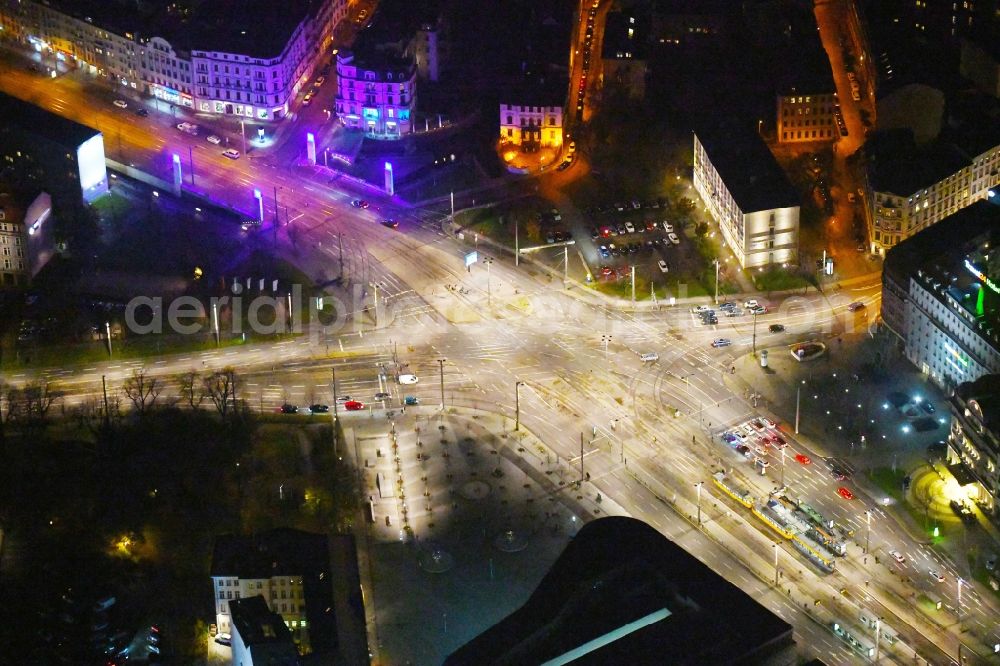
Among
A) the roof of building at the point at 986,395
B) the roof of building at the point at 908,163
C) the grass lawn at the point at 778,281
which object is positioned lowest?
the grass lawn at the point at 778,281

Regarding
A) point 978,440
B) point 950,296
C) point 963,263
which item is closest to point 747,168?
point 963,263

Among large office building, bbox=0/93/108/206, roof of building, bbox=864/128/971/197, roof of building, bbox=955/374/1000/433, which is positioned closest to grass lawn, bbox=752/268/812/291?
roof of building, bbox=864/128/971/197

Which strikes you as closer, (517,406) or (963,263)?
(517,406)

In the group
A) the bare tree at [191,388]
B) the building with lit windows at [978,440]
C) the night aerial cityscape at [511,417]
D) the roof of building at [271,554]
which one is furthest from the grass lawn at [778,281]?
the roof of building at [271,554]

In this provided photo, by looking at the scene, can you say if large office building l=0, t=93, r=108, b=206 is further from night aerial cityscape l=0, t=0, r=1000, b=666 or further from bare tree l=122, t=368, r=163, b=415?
bare tree l=122, t=368, r=163, b=415

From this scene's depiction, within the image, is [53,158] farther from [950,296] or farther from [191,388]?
[950,296]

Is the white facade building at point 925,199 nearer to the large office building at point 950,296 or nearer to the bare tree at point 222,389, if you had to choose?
the large office building at point 950,296
